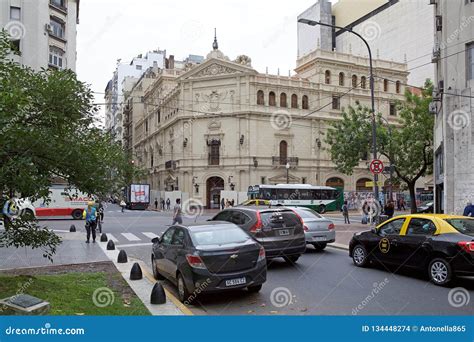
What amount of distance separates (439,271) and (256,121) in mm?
40485

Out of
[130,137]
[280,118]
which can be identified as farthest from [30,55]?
[130,137]

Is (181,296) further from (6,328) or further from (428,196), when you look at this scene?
(428,196)

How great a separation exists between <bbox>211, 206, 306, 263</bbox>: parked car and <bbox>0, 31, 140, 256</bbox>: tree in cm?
442

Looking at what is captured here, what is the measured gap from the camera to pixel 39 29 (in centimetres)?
3919

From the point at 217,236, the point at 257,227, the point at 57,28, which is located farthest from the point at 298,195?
the point at 217,236

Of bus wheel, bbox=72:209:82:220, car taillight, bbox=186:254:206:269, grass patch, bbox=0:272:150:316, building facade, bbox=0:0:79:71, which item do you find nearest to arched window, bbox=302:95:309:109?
building facade, bbox=0:0:79:71

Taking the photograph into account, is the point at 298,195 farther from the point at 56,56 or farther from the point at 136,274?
the point at 136,274

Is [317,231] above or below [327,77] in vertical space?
below

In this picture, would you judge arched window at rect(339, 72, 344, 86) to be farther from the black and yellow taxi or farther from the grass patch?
the grass patch

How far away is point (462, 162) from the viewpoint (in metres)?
18.7

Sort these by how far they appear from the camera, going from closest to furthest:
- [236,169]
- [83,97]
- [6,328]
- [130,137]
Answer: [6,328], [83,97], [236,169], [130,137]

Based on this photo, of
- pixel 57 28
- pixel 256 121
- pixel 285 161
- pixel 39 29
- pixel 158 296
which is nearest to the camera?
pixel 158 296

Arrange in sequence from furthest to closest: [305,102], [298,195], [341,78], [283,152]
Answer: [341,78] < [305,102] < [283,152] < [298,195]

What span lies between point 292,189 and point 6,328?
120 ft
